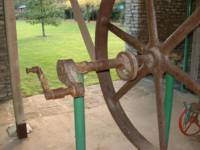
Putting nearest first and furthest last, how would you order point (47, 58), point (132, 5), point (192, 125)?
1. point (192, 125)
2. point (132, 5)
3. point (47, 58)

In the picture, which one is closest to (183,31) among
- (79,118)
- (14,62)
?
(79,118)

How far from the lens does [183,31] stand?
138 cm

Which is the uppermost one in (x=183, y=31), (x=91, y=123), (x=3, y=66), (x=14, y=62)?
(x=183, y=31)

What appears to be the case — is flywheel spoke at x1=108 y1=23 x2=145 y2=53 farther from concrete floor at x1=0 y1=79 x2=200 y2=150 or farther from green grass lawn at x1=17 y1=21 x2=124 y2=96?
green grass lawn at x1=17 y1=21 x2=124 y2=96

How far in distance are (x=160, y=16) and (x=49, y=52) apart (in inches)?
139

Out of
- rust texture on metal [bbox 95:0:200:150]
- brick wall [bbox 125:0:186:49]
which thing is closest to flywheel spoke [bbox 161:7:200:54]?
rust texture on metal [bbox 95:0:200:150]

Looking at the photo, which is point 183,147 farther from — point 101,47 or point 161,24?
point 161,24

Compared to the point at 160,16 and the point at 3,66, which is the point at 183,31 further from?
the point at 160,16

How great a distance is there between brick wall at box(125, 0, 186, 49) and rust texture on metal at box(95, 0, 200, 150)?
2906 mm

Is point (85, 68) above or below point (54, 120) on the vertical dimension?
above

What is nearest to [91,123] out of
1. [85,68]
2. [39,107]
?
[39,107]

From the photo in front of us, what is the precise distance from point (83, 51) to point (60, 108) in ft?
13.4

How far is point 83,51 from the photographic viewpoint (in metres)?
7.63

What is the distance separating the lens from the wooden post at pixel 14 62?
2584 millimetres
